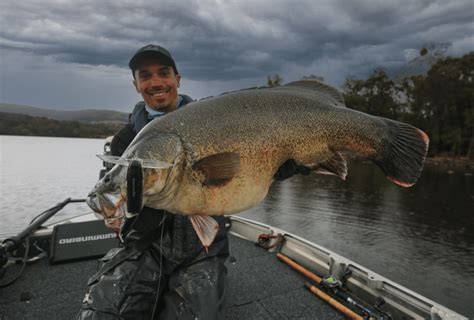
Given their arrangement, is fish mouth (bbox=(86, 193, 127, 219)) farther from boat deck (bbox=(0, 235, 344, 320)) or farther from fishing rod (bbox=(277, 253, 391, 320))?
fishing rod (bbox=(277, 253, 391, 320))

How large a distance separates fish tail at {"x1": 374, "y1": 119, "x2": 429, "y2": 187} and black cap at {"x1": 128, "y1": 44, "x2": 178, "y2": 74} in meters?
2.54

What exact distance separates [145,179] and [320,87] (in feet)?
5.93

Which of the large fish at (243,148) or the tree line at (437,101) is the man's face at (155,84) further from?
the tree line at (437,101)

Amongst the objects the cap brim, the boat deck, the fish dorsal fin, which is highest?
the cap brim

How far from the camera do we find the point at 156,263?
3.79 meters

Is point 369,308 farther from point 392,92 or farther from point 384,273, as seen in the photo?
point 392,92

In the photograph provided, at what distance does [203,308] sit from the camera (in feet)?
11.5

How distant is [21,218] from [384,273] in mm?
18702

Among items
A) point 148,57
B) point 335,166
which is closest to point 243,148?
point 335,166

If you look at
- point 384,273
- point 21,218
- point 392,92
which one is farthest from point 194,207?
point 392,92

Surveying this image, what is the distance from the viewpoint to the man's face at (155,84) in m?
3.99

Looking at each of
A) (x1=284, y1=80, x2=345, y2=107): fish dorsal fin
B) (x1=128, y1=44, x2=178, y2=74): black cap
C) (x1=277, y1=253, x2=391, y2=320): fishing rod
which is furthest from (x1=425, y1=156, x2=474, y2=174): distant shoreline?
(x1=128, y1=44, x2=178, y2=74): black cap

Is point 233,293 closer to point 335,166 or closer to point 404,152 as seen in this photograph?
point 335,166

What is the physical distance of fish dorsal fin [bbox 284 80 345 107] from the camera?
3078 millimetres
